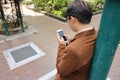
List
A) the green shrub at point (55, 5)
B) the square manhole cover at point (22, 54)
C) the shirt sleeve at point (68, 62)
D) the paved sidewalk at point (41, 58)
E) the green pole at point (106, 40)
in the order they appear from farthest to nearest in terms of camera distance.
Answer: the green shrub at point (55, 5), the square manhole cover at point (22, 54), the paved sidewalk at point (41, 58), the shirt sleeve at point (68, 62), the green pole at point (106, 40)

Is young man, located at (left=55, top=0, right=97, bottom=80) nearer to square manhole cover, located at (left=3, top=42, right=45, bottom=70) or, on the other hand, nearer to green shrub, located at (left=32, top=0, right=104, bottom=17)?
square manhole cover, located at (left=3, top=42, right=45, bottom=70)

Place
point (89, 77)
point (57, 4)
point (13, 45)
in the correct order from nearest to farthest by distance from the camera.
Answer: point (89, 77) < point (13, 45) < point (57, 4)

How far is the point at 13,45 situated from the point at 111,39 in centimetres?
414

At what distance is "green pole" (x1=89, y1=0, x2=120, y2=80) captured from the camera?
0.89 metres

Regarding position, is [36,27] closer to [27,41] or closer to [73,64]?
[27,41]

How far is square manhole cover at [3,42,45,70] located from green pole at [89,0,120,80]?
9.29 ft

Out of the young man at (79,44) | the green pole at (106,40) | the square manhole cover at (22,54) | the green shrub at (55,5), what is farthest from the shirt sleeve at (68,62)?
the green shrub at (55,5)

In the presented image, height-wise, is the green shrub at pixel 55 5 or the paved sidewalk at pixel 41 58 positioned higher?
the green shrub at pixel 55 5

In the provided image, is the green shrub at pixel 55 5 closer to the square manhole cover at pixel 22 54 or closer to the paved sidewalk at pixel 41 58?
the paved sidewalk at pixel 41 58

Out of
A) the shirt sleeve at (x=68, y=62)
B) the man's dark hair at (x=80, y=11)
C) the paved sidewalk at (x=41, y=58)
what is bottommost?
the paved sidewalk at (x=41, y=58)

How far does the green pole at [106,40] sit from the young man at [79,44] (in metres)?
0.08

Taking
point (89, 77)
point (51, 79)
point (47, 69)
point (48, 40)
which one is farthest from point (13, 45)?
point (89, 77)

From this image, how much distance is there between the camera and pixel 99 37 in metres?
1.06

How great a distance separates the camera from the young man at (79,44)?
1.09 m
